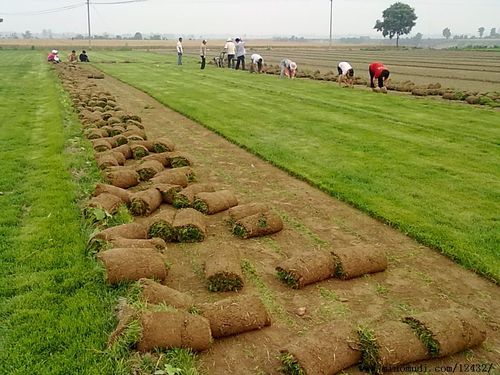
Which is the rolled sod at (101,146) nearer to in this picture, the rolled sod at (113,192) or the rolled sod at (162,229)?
the rolled sod at (113,192)

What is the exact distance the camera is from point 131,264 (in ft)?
18.1

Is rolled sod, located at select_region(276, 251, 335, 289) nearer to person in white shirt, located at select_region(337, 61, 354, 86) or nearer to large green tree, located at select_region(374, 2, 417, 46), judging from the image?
person in white shirt, located at select_region(337, 61, 354, 86)

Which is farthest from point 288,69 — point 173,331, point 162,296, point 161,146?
point 173,331

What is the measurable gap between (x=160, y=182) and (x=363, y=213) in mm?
3664

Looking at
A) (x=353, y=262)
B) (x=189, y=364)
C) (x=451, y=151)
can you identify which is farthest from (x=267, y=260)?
(x=451, y=151)

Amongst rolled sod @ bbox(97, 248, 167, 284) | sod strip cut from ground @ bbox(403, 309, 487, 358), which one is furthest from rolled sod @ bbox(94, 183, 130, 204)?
sod strip cut from ground @ bbox(403, 309, 487, 358)

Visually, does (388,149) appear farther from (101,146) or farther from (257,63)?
(257,63)

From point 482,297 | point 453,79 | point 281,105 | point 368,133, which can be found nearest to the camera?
point 482,297

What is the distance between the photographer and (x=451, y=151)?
12.0 meters

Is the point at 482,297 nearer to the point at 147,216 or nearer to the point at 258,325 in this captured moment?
the point at 258,325

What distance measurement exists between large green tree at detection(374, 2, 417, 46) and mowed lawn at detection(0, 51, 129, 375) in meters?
142

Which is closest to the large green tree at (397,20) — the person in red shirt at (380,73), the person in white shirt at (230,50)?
the person in white shirt at (230,50)

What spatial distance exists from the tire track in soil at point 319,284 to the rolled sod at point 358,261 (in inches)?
3.7

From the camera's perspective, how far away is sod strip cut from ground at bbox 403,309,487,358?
14.5ft
